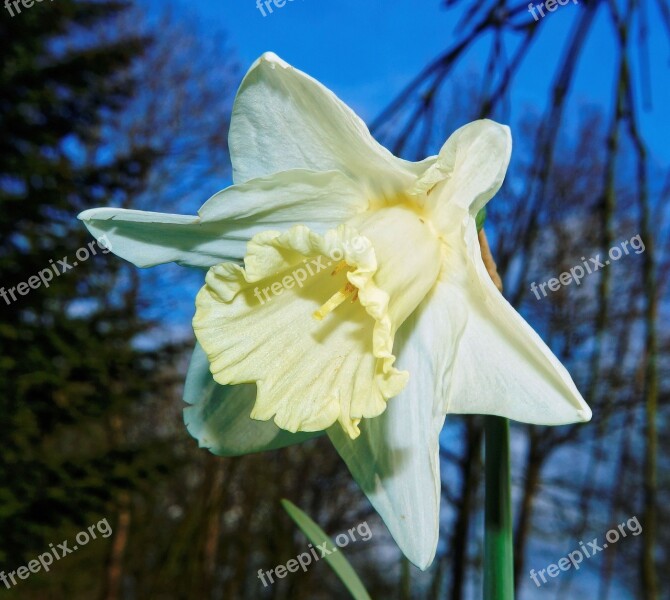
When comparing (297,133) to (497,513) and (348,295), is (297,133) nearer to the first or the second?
(348,295)

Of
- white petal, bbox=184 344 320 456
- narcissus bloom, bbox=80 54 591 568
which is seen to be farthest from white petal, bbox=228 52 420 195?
white petal, bbox=184 344 320 456

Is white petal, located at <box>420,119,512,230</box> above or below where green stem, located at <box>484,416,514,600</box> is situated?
above

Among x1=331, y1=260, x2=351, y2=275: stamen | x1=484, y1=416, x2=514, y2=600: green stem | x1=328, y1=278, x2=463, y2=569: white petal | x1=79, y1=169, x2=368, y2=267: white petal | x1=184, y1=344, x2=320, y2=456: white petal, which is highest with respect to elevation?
x1=79, y1=169, x2=368, y2=267: white petal

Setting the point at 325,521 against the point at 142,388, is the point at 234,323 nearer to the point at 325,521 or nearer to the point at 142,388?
the point at 142,388

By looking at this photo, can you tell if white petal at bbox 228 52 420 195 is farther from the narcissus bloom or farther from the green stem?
the green stem

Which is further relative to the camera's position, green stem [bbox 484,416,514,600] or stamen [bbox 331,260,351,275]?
stamen [bbox 331,260,351,275]

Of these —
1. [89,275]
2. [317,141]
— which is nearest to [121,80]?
[89,275]

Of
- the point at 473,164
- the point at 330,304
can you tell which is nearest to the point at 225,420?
the point at 330,304
